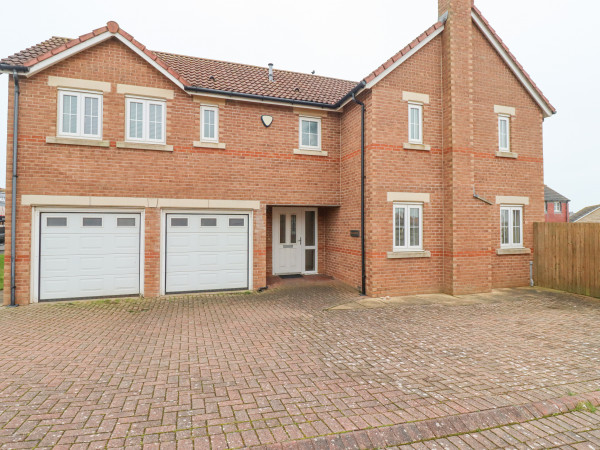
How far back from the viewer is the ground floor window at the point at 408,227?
9.75m

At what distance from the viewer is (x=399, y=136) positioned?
9703mm

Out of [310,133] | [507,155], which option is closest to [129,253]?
[310,133]

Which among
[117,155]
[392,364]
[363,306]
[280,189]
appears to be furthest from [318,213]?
[392,364]

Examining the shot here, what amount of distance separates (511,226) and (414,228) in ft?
12.2

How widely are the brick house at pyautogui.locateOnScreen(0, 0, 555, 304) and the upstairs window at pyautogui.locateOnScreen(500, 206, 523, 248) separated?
6 cm

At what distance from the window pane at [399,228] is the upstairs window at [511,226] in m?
3.68

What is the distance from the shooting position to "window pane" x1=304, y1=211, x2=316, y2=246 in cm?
1248

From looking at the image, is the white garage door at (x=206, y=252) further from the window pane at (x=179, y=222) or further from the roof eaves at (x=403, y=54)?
the roof eaves at (x=403, y=54)

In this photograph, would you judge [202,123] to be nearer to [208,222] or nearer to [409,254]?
[208,222]

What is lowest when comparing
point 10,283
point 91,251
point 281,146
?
point 10,283

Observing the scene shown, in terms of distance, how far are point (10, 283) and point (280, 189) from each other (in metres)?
7.32

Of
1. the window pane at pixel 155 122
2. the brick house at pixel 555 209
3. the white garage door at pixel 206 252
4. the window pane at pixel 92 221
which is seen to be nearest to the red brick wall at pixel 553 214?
the brick house at pixel 555 209

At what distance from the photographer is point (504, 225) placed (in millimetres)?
10961

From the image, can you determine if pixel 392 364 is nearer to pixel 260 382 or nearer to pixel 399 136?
pixel 260 382
